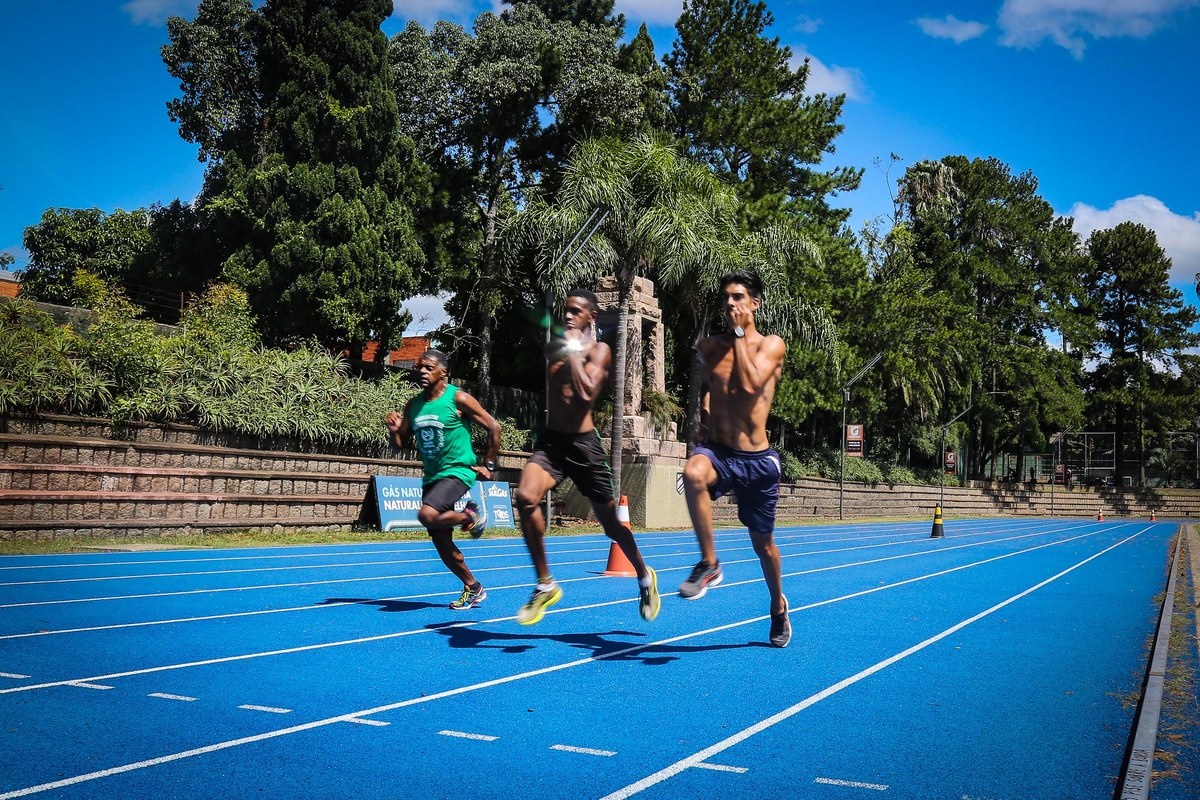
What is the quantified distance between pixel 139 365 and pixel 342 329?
8.23m

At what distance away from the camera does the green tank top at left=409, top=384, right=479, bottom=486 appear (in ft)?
26.8

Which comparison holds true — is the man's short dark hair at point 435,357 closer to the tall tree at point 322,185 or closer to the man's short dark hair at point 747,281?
the man's short dark hair at point 747,281

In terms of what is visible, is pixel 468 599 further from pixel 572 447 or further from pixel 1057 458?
pixel 1057 458

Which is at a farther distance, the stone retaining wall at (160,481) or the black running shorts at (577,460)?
the stone retaining wall at (160,481)

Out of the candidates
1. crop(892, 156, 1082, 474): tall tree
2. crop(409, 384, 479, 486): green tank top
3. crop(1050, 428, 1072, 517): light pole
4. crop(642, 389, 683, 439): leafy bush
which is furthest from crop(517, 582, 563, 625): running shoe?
crop(1050, 428, 1072, 517): light pole

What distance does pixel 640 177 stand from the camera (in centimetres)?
2544

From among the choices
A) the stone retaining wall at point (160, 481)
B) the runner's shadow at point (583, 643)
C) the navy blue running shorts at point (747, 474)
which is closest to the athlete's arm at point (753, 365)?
the navy blue running shorts at point (747, 474)

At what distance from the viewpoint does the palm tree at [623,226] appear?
24578mm

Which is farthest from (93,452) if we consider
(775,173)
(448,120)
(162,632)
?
(775,173)

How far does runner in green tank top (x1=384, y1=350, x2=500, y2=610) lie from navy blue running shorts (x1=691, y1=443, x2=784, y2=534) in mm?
2312

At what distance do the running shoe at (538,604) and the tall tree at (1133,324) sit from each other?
71.6 m

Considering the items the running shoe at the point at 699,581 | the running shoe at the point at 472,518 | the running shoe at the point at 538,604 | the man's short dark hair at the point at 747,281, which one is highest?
the man's short dark hair at the point at 747,281

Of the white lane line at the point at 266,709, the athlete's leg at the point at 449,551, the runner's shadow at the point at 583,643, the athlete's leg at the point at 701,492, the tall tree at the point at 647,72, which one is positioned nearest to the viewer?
the white lane line at the point at 266,709

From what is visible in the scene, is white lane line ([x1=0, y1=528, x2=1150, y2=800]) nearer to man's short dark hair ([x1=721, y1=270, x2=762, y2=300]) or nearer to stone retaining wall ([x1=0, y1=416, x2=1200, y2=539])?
man's short dark hair ([x1=721, y1=270, x2=762, y2=300])
